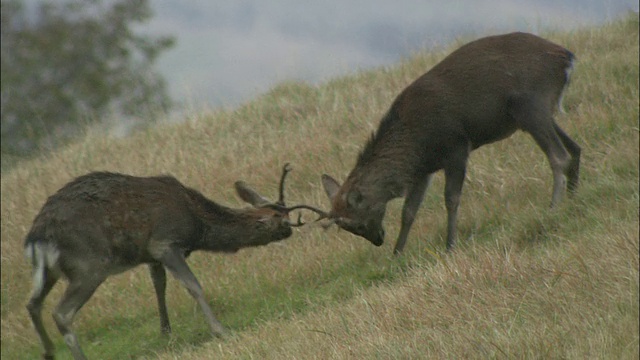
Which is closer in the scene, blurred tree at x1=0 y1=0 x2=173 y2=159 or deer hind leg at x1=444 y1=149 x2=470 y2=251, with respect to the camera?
deer hind leg at x1=444 y1=149 x2=470 y2=251

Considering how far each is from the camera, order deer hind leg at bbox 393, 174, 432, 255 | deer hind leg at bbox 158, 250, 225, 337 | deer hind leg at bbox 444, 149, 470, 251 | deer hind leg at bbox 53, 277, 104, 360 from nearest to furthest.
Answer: deer hind leg at bbox 53, 277, 104, 360, deer hind leg at bbox 158, 250, 225, 337, deer hind leg at bbox 444, 149, 470, 251, deer hind leg at bbox 393, 174, 432, 255

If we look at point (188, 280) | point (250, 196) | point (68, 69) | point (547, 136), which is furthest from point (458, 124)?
point (68, 69)

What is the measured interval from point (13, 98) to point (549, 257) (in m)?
21.6

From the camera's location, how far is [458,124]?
373 inches

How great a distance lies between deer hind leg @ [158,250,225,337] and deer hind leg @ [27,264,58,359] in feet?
3.50

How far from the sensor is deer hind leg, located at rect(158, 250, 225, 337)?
9.43 metres

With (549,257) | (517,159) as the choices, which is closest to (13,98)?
(517,159)

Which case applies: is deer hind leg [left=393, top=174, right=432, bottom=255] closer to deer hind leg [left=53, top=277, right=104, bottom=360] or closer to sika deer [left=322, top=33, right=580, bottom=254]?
sika deer [left=322, top=33, right=580, bottom=254]

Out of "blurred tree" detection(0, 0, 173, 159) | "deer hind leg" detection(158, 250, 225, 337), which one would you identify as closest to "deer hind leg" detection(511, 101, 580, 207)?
"deer hind leg" detection(158, 250, 225, 337)

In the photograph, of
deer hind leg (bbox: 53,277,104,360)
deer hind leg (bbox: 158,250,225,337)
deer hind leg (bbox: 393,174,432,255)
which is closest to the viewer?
deer hind leg (bbox: 53,277,104,360)

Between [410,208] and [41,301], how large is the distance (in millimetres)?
3750

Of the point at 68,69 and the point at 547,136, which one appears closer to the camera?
the point at 547,136

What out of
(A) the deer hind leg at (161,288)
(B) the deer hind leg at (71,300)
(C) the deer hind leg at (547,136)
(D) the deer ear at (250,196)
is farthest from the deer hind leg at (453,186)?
(B) the deer hind leg at (71,300)

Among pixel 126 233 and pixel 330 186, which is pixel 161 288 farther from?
pixel 330 186
